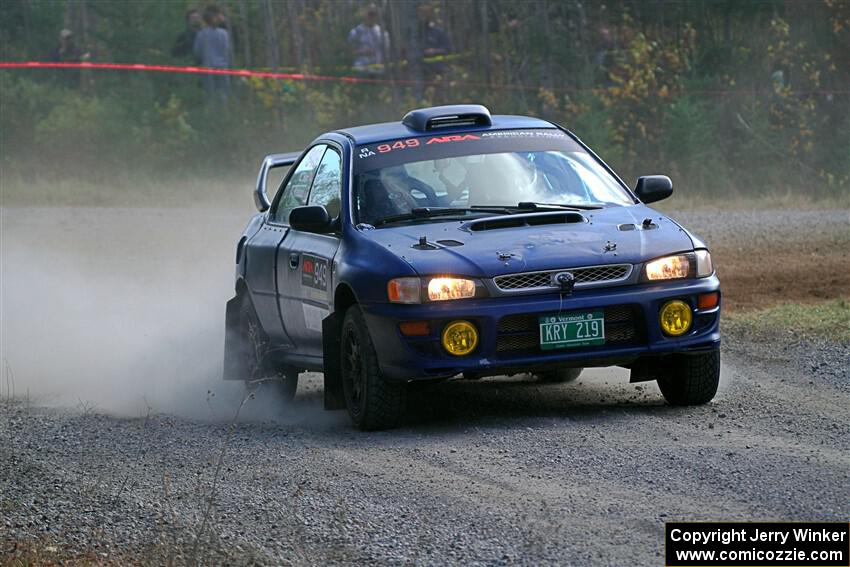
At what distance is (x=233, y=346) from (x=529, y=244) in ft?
10.7

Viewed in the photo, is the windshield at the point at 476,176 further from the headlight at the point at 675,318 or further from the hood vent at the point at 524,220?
the headlight at the point at 675,318

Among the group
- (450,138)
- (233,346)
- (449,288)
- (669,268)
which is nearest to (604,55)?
(233,346)

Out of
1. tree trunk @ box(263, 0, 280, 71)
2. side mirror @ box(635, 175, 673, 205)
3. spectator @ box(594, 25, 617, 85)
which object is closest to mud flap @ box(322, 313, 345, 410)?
side mirror @ box(635, 175, 673, 205)

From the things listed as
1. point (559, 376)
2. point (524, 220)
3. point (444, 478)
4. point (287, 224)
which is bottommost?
point (559, 376)

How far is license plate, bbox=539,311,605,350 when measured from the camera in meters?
8.19

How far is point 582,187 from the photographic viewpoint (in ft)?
31.1

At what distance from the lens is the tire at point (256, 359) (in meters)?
10.6

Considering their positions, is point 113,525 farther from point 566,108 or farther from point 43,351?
point 566,108

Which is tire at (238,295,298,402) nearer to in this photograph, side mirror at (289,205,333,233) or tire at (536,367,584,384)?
side mirror at (289,205,333,233)

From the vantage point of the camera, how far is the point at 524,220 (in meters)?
8.72

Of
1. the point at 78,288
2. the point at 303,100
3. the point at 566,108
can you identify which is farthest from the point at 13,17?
the point at 78,288

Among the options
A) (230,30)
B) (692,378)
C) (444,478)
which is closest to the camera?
(444,478)

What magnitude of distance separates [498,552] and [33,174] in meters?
24.1

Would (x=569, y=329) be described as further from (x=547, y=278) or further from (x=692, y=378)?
(x=692, y=378)
